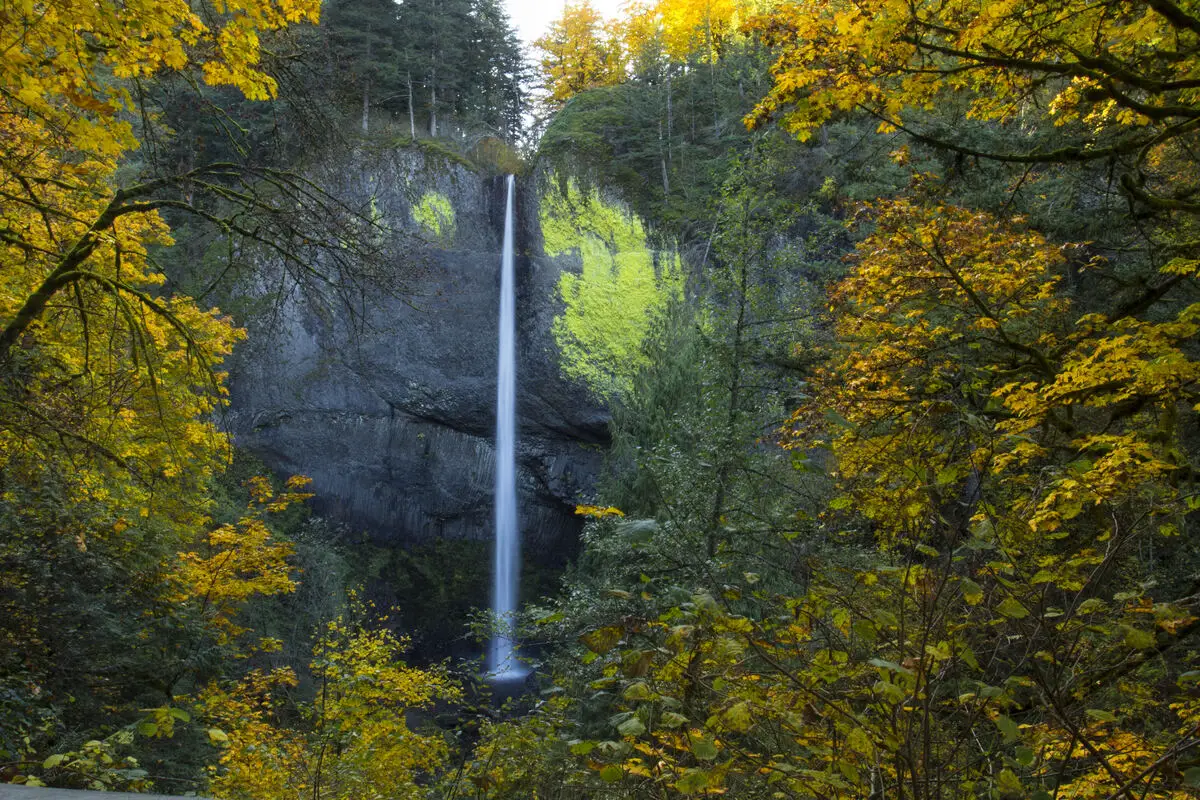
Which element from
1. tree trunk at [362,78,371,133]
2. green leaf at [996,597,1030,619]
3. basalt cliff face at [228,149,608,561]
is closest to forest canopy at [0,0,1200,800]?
green leaf at [996,597,1030,619]

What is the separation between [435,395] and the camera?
22.6m

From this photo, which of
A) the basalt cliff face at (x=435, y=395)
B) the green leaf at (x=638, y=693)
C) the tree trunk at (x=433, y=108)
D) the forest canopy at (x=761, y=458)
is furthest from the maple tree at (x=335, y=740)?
the tree trunk at (x=433, y=108)

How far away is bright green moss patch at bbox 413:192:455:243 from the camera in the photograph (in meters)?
22.5

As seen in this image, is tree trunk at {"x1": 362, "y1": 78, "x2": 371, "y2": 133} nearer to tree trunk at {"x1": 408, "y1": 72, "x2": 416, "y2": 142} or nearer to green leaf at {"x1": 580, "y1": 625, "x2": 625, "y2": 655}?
tree trunk at {"x1": 408, "y1": 72, "x2": 416, "y2": 142}

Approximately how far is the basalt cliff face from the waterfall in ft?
0.78

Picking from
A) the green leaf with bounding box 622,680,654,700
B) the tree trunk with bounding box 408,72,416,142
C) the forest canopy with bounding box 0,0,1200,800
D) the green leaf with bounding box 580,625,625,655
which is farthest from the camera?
the tree trunk with bounding box 408,72,416,142

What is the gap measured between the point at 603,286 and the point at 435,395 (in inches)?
224

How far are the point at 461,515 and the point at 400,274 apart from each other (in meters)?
19.2

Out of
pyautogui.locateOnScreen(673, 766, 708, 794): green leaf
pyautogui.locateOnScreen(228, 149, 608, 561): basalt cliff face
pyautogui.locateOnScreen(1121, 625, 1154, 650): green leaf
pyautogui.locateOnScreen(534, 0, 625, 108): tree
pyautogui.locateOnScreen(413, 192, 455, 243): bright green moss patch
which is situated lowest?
pyautogui.locateOnScreen(673, 766, 708, 794): green leaf

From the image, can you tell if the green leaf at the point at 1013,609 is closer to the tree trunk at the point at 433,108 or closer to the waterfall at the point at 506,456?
the waterfall at the point at 506,456

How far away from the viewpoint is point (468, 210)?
22906 millimetres

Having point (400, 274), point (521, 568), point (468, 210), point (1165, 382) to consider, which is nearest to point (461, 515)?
point (521, 568)

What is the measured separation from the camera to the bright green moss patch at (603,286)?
22.0 metres

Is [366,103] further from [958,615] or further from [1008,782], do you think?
[1008,782]
